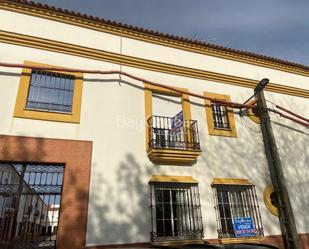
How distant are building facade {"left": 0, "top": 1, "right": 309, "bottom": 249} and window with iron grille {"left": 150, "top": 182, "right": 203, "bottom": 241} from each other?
30 millimetres

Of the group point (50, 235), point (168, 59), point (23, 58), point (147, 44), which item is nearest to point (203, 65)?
point (168, 59)

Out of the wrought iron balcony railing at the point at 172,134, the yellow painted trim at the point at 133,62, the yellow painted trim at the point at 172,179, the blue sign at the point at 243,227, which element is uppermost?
the yellow painted trim at the point at 133,62

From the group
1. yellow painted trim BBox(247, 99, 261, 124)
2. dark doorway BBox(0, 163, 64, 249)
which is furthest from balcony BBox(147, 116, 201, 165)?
dark doorway BBox(0, 163, 64, 249)

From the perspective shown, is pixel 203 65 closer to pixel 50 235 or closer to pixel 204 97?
pixel 204 97

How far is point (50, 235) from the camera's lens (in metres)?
7.20

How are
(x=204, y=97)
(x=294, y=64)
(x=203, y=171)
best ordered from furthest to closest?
(x=294, y=64)
(x=204, y=97)
(x=203, y=171)

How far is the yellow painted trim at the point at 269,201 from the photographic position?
9.59m

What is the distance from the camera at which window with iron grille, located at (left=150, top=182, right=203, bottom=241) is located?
26.5ft

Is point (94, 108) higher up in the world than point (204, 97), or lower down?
lower down

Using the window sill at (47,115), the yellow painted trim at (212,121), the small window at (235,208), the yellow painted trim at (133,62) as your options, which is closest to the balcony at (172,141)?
the yellow painted trim at (212,121)

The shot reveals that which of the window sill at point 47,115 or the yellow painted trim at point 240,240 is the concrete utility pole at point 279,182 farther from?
the window sill at point 47,115

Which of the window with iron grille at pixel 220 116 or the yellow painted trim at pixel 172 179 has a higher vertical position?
the window with iron grille at pixel 220 116

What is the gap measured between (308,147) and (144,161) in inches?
290

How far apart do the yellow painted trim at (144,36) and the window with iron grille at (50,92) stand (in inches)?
81.8
